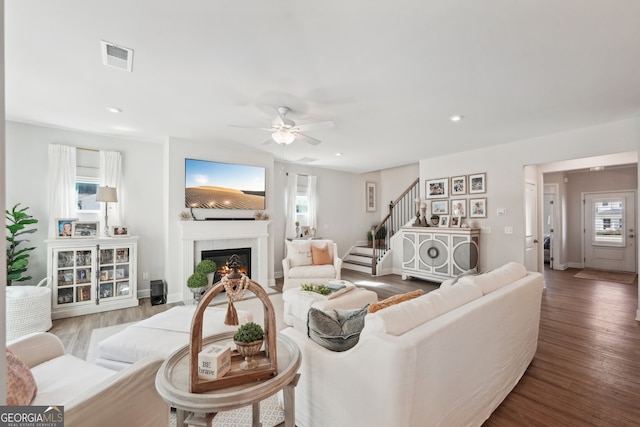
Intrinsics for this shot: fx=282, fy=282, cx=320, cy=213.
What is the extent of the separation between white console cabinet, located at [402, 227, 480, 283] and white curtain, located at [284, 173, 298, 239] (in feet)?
8.09

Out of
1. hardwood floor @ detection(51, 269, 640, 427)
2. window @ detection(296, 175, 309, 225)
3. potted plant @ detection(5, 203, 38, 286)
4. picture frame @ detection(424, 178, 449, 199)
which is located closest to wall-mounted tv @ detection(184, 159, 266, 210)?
window @ detection(296, 175, 309, 225)

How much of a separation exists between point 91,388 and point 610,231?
9.79 metres

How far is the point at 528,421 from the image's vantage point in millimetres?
1848

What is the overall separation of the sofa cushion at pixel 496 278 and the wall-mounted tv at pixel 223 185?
13.2ft

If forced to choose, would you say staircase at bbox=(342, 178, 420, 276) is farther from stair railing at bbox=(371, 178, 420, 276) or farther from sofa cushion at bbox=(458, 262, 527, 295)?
sofa cushion at bbox=(458, 262, 527, 295)

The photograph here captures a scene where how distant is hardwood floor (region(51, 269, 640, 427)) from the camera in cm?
192

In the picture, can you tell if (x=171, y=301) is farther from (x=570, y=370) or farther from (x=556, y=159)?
(x=556, y=159)

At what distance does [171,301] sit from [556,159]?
634 centimetres

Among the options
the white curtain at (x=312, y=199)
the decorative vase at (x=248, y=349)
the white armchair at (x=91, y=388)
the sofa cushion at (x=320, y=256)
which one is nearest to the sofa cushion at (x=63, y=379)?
the white armchair at (x=91, y=388)

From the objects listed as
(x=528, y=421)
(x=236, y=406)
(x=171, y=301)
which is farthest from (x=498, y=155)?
(x=171, y=301)

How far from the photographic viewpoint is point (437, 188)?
5.85 m

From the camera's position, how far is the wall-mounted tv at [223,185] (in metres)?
4.68

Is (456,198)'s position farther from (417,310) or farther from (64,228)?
(64,228)

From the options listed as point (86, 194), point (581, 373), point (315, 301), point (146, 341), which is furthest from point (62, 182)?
point (581, 373)
